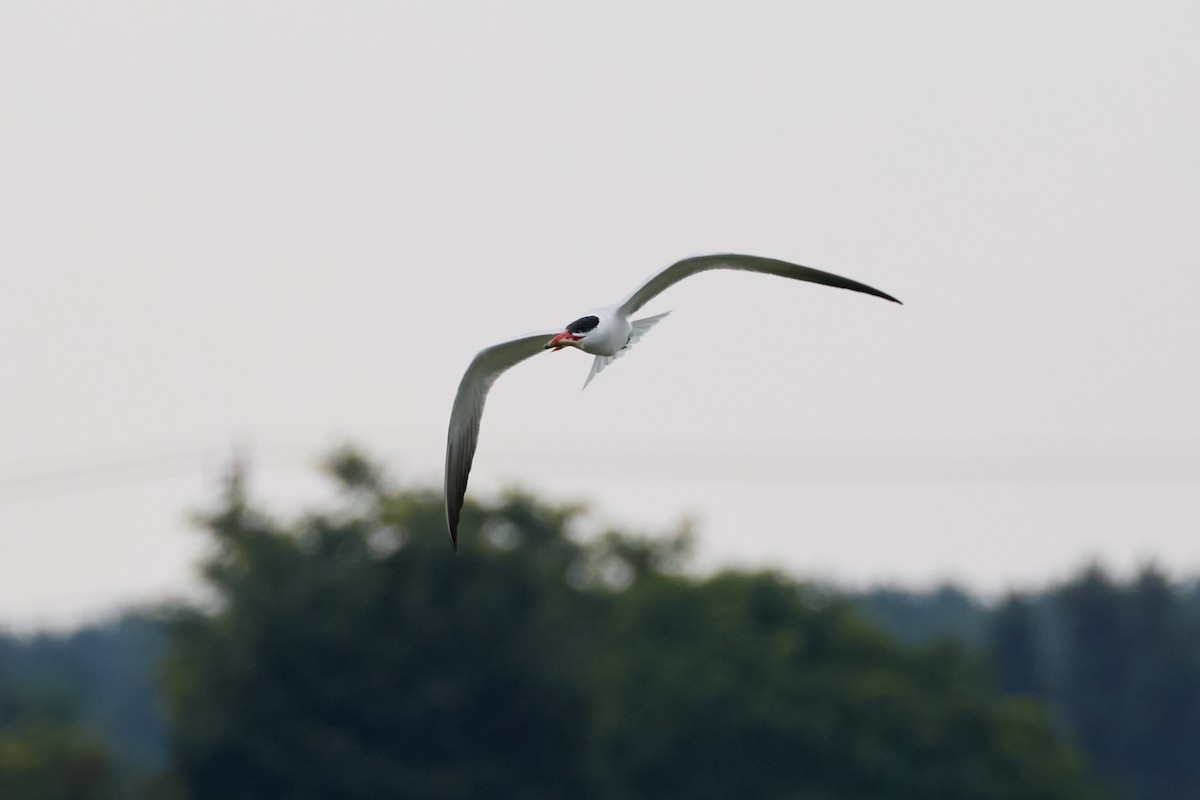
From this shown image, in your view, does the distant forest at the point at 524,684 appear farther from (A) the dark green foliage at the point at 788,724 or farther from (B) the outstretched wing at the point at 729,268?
(B) the outstretched wing at the point at 729,268

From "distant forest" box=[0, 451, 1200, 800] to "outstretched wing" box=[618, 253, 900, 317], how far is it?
56148 mm

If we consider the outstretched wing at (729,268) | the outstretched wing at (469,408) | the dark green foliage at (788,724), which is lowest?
the dark green foliage at (788,724)

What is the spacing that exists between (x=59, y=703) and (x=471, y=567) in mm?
58239

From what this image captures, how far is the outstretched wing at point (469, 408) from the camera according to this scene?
2153 centimetres

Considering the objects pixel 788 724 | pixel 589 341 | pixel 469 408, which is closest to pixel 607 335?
pixel 589 341

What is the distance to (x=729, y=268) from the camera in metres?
19.8

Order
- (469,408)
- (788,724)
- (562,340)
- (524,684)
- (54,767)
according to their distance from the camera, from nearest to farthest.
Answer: (562,340) < (469,408) < (524,684) < (788,724) < (54,767)

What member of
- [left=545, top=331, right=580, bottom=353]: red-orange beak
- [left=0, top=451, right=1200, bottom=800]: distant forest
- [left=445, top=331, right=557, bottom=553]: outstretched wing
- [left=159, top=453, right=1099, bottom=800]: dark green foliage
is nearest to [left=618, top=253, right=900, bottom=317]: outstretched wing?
[left=545, top=331, right=580, bottom=353]: red-orange beak

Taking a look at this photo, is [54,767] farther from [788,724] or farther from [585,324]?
[585,324]

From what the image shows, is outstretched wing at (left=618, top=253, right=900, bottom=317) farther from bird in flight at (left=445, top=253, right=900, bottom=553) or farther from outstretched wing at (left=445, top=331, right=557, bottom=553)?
outstretched wing at (left=445, top=331, right=557, bottom=553)

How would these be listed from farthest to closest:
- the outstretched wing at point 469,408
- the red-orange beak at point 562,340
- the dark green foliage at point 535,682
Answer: the dark green foliage at point 535,682 → the outstretched wing at point 469,408 → the red-orange beak at point 562,340

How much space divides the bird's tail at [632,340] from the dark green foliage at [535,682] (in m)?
53.6

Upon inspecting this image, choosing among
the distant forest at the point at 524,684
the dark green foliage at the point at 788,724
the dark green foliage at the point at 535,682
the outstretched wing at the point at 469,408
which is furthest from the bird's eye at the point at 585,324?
the dark green foliage at the point at 788,724

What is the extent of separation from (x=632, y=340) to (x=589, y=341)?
0.85 metres
